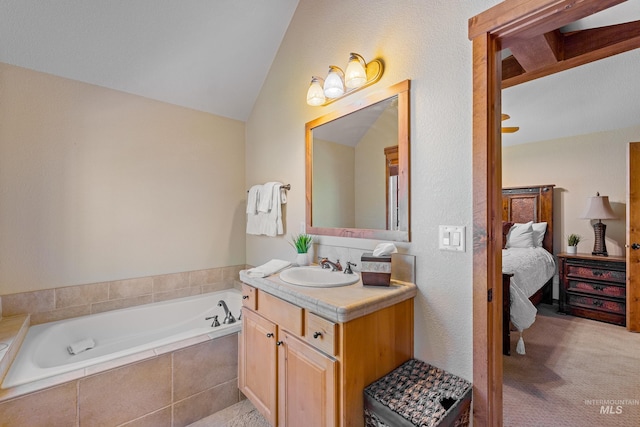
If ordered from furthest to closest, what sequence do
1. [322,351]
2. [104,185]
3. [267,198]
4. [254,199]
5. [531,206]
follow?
1. [531,206]
2. [254,199]
3. [267,198]
4. [104,185]
5. [322,351]

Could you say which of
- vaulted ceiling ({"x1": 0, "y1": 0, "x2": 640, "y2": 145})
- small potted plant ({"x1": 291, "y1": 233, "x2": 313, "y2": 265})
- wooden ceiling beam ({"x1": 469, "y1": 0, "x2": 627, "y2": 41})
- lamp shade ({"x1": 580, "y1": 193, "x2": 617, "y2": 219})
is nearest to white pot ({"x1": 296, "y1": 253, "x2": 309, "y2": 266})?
small potted plant ({"x1": 291, "y1": 233, "x2": 313, "y2": 265})

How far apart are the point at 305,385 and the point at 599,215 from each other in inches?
156

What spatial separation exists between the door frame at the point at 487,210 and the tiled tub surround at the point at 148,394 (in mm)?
1540

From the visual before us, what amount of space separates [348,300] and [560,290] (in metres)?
3.69

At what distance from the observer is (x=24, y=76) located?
1.96 m

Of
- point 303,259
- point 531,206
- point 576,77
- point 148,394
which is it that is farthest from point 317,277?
point 531,206

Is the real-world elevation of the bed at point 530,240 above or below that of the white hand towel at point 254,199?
below

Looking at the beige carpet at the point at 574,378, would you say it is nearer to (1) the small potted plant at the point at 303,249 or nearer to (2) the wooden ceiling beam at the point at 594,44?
(1) the small potted plant at the point at 303,249

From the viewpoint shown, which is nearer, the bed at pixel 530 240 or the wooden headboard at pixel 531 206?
the bed at pixel 530 240

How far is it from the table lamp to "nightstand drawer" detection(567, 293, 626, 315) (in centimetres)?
58

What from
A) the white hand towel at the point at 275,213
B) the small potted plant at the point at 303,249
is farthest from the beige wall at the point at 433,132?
the white hand towel at the point at 275,213

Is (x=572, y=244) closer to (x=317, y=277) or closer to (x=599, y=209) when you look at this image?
(x=599, y=209)

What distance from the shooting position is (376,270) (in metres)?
1.41

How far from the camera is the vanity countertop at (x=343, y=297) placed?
1147mm
